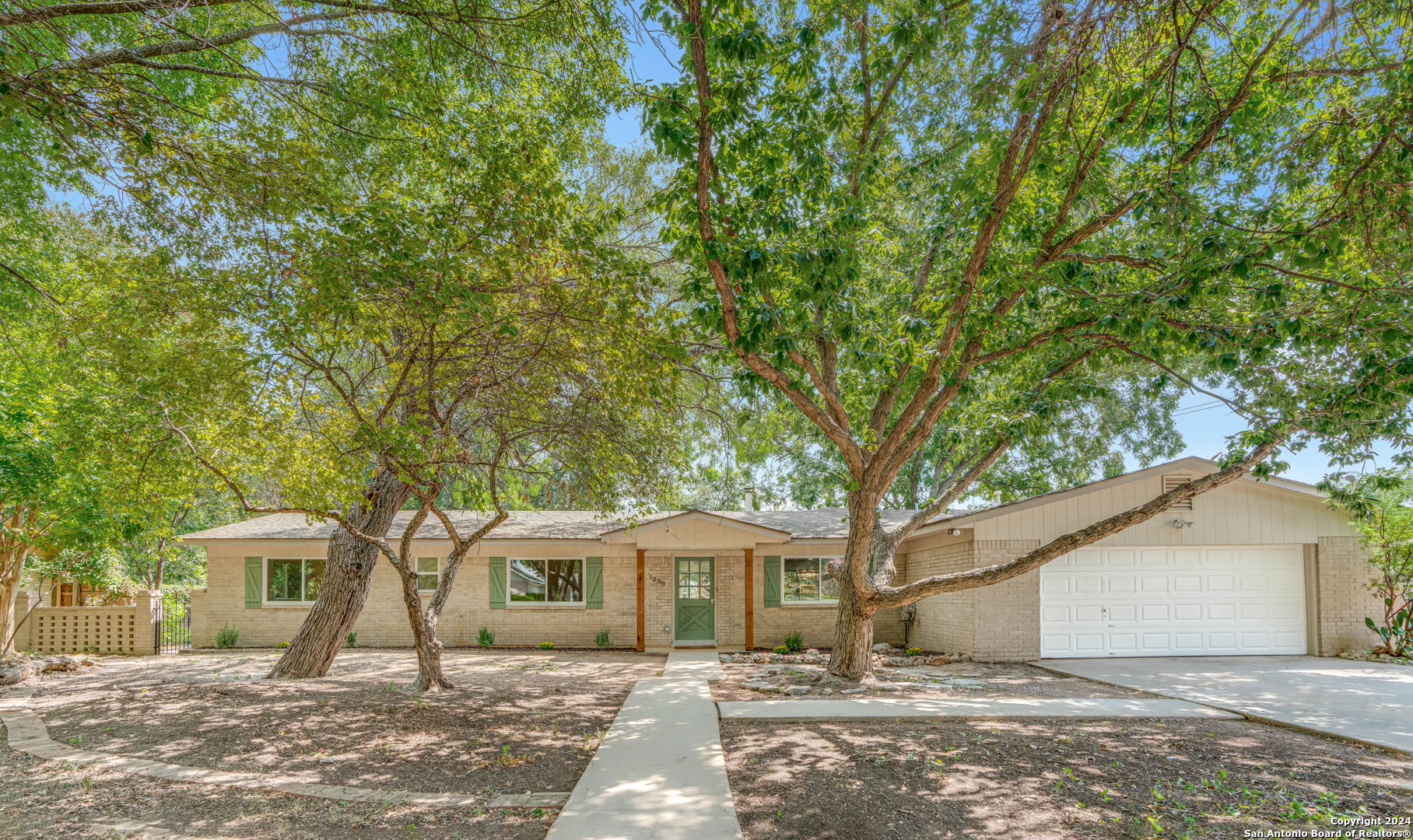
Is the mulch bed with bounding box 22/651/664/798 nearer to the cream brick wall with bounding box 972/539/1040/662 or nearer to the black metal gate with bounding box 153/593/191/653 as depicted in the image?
the black metal gate with bounding box 153/593/191/653

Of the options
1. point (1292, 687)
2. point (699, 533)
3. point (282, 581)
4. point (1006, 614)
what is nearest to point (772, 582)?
point (699, 533)

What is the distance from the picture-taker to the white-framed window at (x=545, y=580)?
15938 mm

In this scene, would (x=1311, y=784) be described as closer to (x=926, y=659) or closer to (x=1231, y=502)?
(x=926, y=659)

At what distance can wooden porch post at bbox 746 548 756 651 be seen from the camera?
51.2 feet

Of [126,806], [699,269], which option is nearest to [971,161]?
[699,269]

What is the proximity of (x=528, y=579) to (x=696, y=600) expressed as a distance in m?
3.78

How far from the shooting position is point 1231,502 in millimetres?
13422

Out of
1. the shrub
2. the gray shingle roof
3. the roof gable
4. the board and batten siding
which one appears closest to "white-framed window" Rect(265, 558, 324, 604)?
the gray shingle roof

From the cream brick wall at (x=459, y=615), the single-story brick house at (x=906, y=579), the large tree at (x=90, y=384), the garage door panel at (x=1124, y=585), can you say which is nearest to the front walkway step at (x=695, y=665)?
the single-story brick house at (x=906, y=579)

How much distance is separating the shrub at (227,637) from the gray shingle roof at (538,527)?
2.08 m

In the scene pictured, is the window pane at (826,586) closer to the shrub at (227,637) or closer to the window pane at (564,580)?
the window pane at (564,580)

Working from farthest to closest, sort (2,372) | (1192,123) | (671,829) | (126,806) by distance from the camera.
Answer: (2,372) < (1192,123) < (126,806) < (671,829)

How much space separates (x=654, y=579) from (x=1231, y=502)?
11430mm

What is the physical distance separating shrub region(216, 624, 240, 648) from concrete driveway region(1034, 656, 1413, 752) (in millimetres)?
16519
